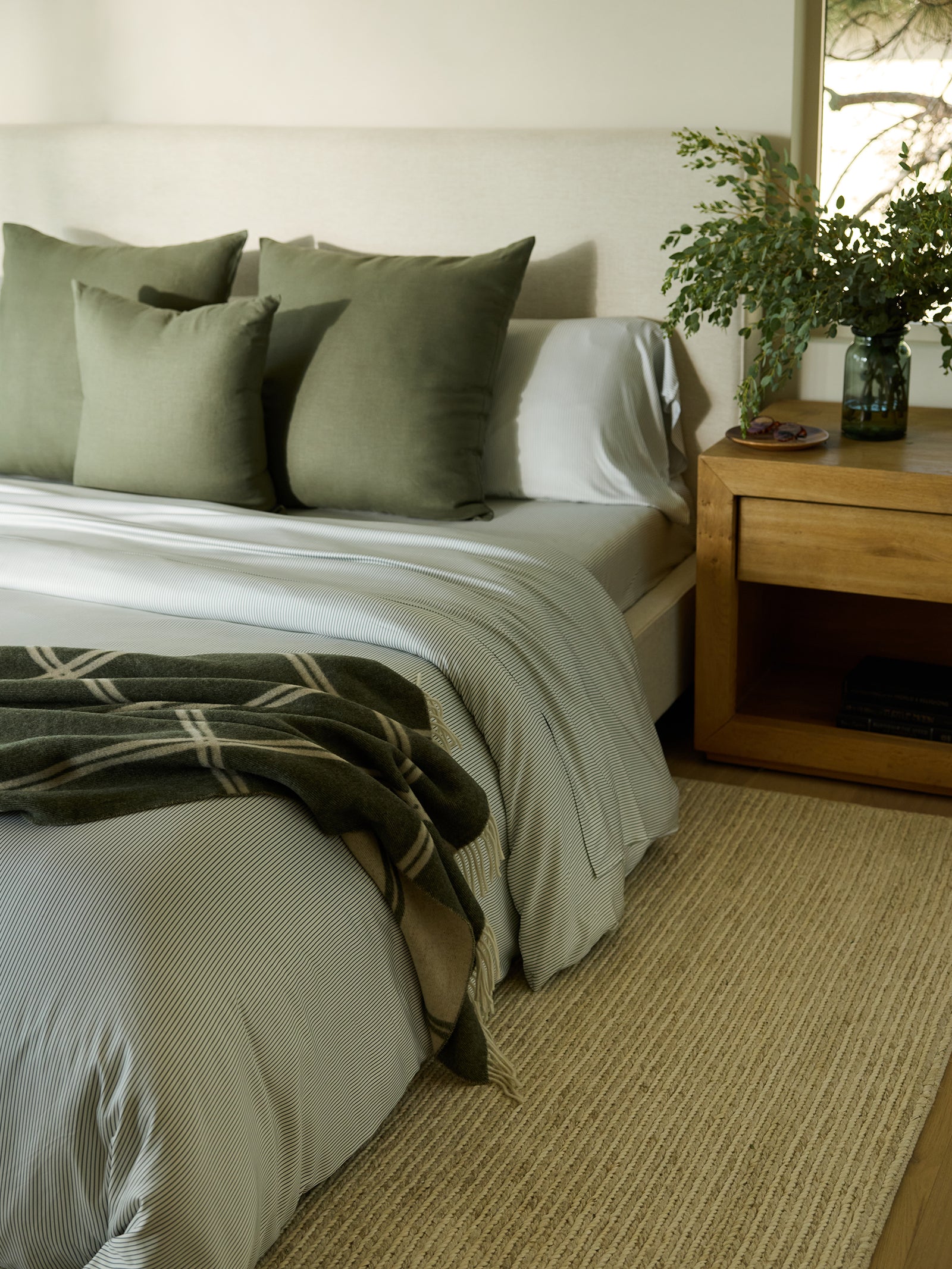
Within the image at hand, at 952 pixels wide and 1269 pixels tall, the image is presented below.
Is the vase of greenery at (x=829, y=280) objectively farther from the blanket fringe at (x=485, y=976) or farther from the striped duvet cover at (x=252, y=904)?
the blanket fringe at (x=485, y=976)

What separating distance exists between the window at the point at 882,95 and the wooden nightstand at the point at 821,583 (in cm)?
50

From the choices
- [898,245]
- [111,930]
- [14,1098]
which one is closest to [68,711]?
[111,930]

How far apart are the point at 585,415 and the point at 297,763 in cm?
140

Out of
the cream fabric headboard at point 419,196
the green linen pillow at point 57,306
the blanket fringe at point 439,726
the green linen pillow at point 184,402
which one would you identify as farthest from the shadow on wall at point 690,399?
the blanket fringe at point 439,726

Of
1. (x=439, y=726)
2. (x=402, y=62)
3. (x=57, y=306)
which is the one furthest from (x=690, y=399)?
(x=57, y=306)

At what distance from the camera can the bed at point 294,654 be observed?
4.60ft

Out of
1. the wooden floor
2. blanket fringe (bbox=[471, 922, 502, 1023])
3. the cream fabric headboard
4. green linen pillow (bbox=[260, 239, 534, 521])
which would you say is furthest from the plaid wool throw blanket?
the cream fabric headboard

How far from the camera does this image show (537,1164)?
1765 mm

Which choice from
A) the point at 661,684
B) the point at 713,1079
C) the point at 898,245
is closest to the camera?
the point at 713,1079

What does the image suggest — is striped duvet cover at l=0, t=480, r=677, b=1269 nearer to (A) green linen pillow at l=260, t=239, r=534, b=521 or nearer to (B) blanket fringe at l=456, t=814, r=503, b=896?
(B) blanket fringe at l=456, t=814, r=503, b=896

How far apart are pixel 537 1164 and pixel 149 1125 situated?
0.61 meters

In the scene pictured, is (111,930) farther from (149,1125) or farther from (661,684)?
(661,684)

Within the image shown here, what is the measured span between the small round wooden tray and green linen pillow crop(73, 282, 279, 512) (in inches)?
38.5

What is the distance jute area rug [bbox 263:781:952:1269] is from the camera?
1.64 m
